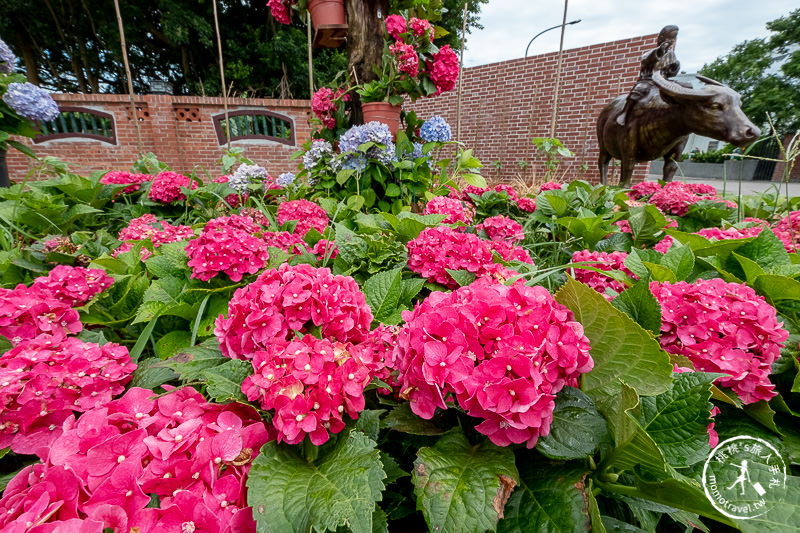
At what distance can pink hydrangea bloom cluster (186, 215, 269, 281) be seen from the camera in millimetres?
1121

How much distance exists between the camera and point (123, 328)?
3.92 ft

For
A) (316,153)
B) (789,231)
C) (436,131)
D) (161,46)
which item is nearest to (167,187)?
(316,153)

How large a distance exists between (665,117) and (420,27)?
8.16ft

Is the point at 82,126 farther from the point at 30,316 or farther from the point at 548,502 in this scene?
the point at 548,502

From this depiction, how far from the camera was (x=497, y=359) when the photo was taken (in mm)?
533

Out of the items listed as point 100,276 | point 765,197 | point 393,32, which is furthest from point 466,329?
point 765,197

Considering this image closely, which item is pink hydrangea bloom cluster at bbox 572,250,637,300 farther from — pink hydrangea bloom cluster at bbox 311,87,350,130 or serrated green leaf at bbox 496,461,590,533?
pink hydrangea bloom cluster at bbox 311,87,350,130

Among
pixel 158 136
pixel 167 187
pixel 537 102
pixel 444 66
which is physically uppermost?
pixel 537 102

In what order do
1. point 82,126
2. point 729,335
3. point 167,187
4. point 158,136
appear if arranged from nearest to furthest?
point 729,335, point 167,187, point 82,126, point 158,136

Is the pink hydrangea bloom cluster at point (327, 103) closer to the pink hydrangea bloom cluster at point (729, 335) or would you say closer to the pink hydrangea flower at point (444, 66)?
the pink hydrangea flower at point (444, 66)

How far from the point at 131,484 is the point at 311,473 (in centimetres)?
21

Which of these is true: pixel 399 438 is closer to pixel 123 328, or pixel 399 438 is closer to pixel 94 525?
pixel 94 525

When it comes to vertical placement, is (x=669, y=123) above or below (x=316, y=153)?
above

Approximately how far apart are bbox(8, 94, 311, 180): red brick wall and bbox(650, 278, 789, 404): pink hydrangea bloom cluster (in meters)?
7.74
